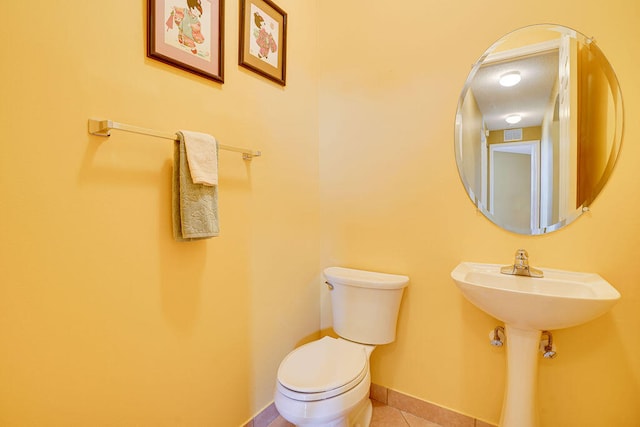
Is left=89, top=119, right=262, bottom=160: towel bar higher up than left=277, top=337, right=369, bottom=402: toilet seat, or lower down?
higher up

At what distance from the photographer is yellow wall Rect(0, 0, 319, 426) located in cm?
83

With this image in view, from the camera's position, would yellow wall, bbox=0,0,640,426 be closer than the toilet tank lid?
Yes

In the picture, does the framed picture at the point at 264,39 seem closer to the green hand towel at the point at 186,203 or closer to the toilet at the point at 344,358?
the green hand towel at the point at 186,203

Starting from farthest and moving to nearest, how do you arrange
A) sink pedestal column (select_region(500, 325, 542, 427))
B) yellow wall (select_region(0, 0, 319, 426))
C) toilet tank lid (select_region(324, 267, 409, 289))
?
toilet tank lid (select_region(324, 267, 409, 289)), sink pedestal column (select_region(500, 325, 542, 427)), yellow wall (select_region(0, 0, 319, 426))

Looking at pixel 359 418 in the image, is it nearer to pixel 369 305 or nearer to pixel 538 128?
pixel 369 305

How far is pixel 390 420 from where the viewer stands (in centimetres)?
166

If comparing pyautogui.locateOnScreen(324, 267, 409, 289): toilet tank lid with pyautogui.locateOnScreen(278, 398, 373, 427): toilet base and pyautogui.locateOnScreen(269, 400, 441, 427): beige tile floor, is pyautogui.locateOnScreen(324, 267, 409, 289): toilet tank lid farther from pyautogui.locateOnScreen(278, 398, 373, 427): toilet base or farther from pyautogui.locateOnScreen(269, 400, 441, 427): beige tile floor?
pyautogui.locateOnScreen(269, 400, 441, 427): beige tile floor

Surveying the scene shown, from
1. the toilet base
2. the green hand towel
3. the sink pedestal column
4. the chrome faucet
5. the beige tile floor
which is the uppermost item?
the green hand towel

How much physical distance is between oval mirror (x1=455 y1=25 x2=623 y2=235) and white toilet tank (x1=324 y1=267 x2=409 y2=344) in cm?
59

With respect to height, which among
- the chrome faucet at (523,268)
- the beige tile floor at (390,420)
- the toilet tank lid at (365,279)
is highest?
the chrome faucet at (523,268)

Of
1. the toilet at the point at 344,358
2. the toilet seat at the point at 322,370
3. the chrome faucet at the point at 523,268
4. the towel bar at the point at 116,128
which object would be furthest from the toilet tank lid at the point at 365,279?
the towel bar at the point at 116,128

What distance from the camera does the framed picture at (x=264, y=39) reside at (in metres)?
1.42

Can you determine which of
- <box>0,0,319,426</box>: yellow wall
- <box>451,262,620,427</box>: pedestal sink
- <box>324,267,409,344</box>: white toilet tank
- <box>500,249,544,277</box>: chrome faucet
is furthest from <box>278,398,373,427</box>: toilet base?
<box>500,249,544,277</box>: chrome faucet

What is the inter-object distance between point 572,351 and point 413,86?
4.62 ft
